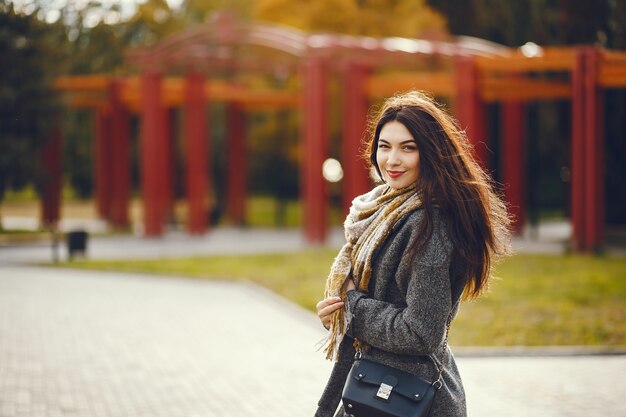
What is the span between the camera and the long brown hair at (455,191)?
3.45 m

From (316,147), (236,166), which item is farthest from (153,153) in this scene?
(236,166)

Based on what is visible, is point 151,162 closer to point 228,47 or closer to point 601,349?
point 228,47

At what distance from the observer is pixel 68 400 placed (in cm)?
793

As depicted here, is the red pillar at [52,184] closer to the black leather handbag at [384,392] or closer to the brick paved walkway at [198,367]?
the brick paved walkway at [198,367]

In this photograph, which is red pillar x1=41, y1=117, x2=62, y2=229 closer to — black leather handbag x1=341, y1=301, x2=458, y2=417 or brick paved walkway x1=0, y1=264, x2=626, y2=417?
brick paved walkway x1=0, y1=264, x2=626, y2=417

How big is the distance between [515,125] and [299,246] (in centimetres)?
668

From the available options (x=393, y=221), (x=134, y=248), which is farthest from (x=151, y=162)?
(x=393, y=221)

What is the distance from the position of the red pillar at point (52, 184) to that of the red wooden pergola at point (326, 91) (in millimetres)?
43

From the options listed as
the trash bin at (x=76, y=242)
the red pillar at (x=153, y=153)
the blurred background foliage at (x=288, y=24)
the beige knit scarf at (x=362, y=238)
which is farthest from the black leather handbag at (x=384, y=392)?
the red pillar at (x=153, y=153)

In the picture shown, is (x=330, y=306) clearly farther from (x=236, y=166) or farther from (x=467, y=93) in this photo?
(x=236, y=166)

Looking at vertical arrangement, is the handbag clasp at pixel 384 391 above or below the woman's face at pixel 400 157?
below

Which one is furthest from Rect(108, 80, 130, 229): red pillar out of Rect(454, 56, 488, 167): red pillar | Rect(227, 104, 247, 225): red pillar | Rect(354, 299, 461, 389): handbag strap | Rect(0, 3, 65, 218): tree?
Rect(354, 299, 461, 389): handbag strap

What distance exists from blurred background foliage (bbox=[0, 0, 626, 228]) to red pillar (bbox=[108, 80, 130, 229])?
1810 mm

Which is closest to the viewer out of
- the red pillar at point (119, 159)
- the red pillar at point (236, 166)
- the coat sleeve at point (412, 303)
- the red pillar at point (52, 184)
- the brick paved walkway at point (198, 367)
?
the coat sleeve at point (412, 303)
